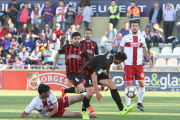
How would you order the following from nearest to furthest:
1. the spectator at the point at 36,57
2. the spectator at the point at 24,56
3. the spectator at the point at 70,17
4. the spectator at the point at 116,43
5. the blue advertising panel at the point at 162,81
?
the blue advertising panel at the point at 162,81, the spectator at the point at 116,43, the spectator at the point at 36,57, the spectator at the point at 24,56, the spectator at the point at 70,17

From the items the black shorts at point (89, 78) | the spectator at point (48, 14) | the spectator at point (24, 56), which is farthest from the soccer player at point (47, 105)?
the spectator at point (48, 14)

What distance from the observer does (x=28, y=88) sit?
1692cm

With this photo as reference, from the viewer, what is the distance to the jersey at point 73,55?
823cm

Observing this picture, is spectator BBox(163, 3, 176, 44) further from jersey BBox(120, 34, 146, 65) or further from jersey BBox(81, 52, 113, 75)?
jersey BBox(81, 52, 113, 75)

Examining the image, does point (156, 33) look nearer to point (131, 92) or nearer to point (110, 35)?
point (110, 35)

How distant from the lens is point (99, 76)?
6.77m

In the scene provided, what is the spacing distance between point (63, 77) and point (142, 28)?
20.0 feet

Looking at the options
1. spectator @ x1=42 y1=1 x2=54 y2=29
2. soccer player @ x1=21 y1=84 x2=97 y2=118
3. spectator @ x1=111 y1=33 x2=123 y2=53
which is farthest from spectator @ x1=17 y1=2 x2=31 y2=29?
soccer player @ x1=21 y1=84 x2=97 y2=118

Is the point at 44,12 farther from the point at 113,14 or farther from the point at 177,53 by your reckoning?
the point at 177,53

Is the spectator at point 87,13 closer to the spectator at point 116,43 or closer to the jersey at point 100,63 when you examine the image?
the spectator at point 116,43

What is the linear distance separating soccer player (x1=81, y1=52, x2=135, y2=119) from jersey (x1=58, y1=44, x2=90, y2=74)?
57.6 inches

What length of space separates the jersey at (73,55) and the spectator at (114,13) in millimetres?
10910

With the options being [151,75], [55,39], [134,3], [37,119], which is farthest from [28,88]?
[37,119]

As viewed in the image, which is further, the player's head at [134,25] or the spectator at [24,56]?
the spectator at [24,56]
